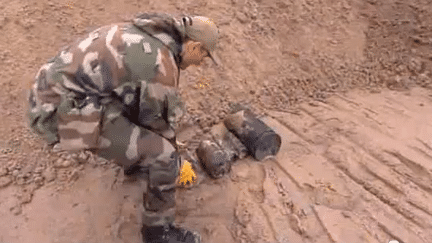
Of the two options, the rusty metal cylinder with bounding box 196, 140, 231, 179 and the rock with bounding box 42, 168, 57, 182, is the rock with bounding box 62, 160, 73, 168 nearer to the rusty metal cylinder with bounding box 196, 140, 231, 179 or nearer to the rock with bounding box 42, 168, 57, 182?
the rock with bounding box 42, 168, 57, 182

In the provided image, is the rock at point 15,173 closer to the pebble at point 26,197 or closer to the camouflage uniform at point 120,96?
the pebble at point 26,197

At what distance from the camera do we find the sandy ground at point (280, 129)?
2.54 m

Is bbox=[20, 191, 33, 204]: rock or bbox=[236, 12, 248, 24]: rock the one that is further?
bbox=[236, 12, 248, 24]: rock

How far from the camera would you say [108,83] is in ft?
6.41

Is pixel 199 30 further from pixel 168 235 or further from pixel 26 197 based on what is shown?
pixel 26 197

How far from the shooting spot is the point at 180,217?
8.59 feet

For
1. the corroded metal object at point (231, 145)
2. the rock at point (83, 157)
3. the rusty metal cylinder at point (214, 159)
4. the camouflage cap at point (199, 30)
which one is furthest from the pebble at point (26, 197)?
the camouflage cap at point (199, 30)

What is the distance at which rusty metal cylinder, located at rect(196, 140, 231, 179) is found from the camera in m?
2.81

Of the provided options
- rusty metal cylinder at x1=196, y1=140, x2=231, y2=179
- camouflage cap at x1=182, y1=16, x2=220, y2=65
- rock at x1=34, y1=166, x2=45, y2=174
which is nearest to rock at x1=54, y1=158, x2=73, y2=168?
rock at x1=34, y1=166, x2=45, y2=174

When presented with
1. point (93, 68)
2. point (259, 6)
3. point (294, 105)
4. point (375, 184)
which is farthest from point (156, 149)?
point (259, 6)

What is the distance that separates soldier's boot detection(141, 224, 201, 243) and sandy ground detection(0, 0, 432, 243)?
155 mm

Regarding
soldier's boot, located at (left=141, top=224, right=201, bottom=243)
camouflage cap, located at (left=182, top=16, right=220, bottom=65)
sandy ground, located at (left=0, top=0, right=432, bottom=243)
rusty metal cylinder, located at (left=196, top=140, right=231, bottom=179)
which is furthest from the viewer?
rusty metal cylinder, located at (left=196, top=140, right=231, bottom=179)

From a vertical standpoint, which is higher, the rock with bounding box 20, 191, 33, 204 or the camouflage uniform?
the camouflage uniform

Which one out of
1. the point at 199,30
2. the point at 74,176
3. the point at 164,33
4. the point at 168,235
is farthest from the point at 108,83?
the point at 74,176
